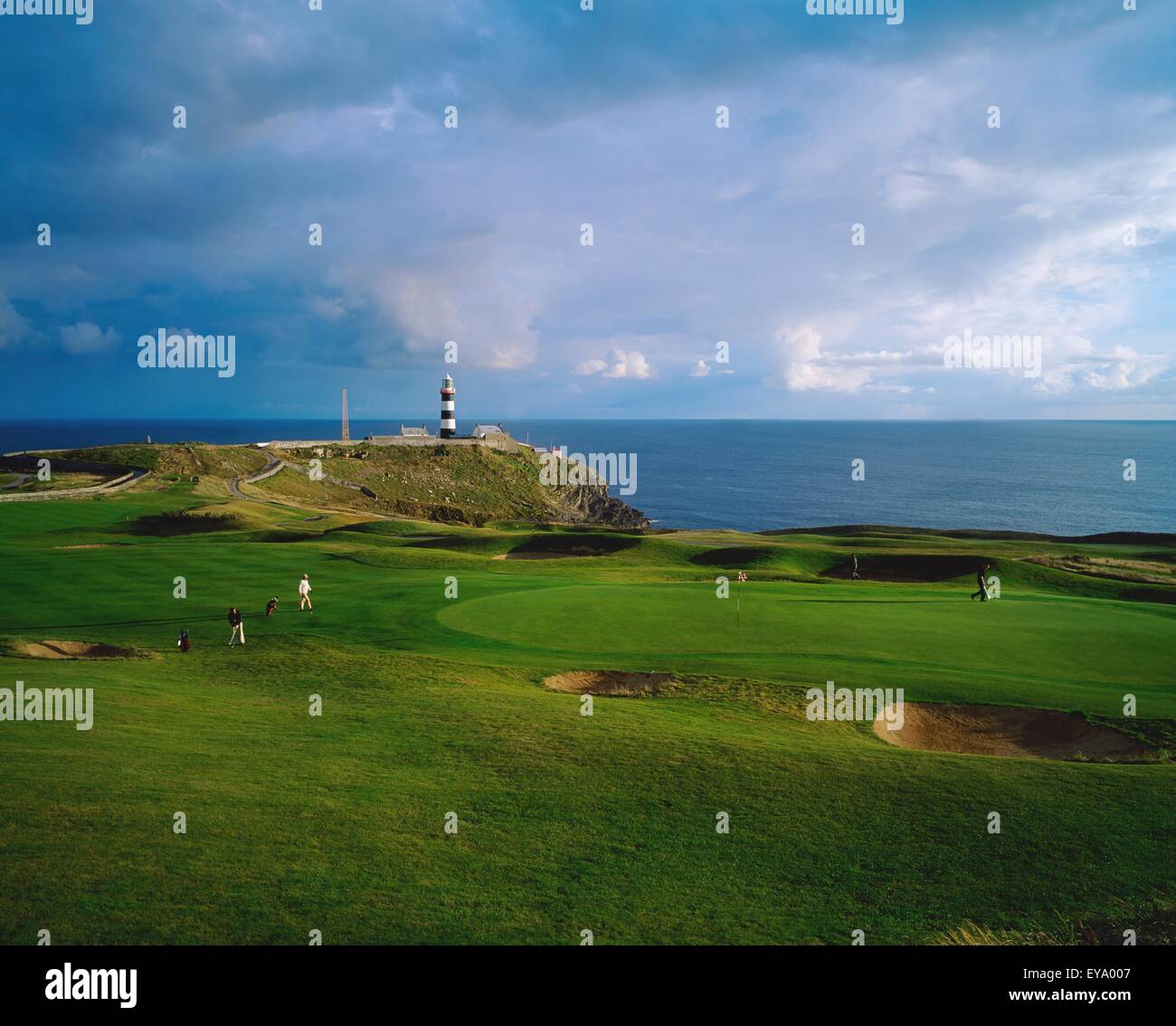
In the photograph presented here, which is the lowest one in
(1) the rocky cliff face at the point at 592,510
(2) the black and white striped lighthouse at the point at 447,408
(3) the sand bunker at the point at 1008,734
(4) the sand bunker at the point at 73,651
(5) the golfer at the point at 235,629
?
(3) the sand bunker at the point at 1008,734

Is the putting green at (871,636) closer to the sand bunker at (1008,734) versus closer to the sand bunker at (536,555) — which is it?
the sand bunker at (1008,734)

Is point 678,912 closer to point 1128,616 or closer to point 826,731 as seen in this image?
point 826,731

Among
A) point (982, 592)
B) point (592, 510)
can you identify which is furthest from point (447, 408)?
point (982, 592)

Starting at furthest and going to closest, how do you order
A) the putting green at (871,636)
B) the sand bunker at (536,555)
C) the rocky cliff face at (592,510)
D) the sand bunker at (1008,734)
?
the rocky cliff face at (592,510), the sand bunker at (536,555), the putting green at (871,636), the sand bunker at (1008,734)

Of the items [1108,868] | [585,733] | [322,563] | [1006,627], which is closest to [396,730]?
[585,733]

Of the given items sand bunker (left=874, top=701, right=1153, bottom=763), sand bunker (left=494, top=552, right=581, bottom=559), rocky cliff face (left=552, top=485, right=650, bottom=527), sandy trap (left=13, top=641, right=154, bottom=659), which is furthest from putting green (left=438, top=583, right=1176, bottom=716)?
rocky cliff face (left=552, top=485, right=650, bottom=527)

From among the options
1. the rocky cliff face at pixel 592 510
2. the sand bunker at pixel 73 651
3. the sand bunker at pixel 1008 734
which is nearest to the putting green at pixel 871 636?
the sand bunker at pixel 1008 734

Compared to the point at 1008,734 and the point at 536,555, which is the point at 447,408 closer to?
the point at 536,555
